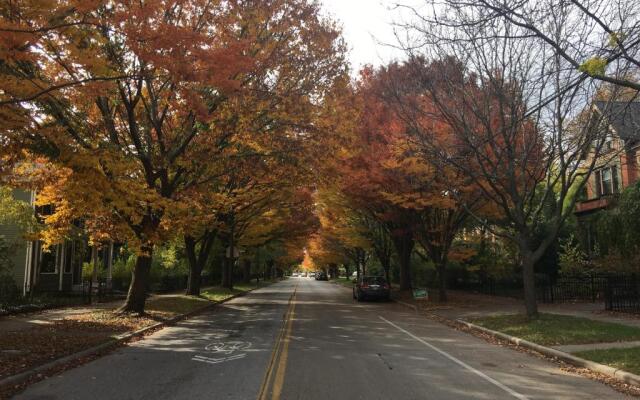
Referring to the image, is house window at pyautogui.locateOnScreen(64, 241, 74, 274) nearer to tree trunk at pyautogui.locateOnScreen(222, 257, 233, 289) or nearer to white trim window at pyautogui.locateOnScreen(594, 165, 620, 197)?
tree trunk at pyautogui.locateOnScreen(222, 257, 233, 289)

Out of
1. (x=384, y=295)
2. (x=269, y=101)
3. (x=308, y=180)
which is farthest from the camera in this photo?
(x=384, y=295)

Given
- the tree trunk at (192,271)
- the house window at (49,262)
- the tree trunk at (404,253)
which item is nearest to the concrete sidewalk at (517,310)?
the tree trunk at (404,253)

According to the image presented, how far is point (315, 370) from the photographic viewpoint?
9.20m

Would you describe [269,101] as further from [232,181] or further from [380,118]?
[232,181]

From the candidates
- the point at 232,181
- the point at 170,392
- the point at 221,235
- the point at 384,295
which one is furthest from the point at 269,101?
the point at 221,235

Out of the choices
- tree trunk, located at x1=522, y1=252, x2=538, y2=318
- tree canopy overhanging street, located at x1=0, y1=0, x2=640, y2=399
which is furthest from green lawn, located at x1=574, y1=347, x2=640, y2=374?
tree trunk, located at x1=522, y1=252, x2=538, y2=318

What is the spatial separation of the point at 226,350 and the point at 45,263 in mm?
21901

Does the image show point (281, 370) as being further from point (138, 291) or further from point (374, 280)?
point (374, 280)

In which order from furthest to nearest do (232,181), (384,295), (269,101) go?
A: 1. (384,295)
2. (232,181)
3. (269,101)

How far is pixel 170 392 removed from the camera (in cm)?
757

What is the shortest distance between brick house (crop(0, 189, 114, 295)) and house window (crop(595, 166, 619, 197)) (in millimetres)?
28543

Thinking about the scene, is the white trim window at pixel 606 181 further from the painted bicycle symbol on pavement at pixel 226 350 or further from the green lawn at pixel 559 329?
the painted bicycle symbol on pavement at pixel 226 350

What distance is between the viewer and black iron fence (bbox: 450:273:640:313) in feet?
60.8

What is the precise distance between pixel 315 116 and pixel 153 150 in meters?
5.80
